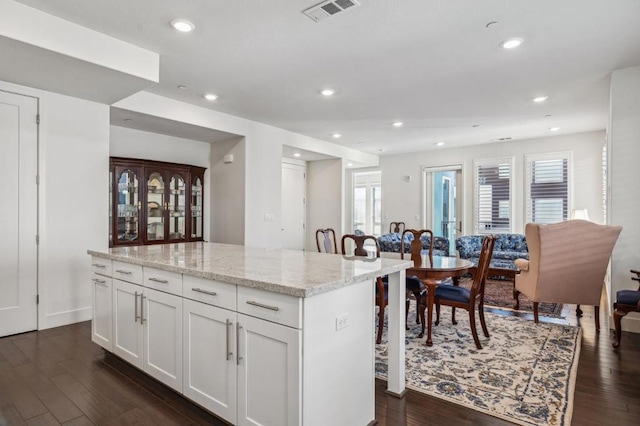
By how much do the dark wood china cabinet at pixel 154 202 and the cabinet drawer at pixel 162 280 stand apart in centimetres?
280

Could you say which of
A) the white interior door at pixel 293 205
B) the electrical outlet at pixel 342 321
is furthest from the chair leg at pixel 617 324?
the white interior door at pixel 293 205

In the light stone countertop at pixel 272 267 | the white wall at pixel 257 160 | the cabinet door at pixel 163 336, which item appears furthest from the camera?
the white wall at pixel 257 160

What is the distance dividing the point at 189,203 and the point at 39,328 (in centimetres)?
249

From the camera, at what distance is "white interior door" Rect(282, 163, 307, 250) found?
27.2 feet

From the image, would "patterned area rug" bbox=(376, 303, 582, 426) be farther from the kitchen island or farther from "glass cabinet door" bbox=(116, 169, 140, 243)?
"glass cabinet door" bbox=(116, 169, 140, 243)

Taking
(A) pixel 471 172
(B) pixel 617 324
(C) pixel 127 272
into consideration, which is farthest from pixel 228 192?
(A) pixel 471 172

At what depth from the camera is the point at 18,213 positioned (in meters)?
3.57

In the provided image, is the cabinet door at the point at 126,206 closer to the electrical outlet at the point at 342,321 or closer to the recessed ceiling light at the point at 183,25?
the recessed ceiling light at the point at 183,25

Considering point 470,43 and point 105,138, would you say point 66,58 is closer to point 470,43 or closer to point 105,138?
point 105,138

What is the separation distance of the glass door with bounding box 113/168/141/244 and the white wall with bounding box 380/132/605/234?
586 cm

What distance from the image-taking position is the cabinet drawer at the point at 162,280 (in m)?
2.20

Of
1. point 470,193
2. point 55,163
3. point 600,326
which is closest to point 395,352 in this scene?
point 600,326

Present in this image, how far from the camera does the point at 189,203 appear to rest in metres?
5.64

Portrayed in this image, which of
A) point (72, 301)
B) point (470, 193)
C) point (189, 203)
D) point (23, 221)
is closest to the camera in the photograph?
point (23, 221)
